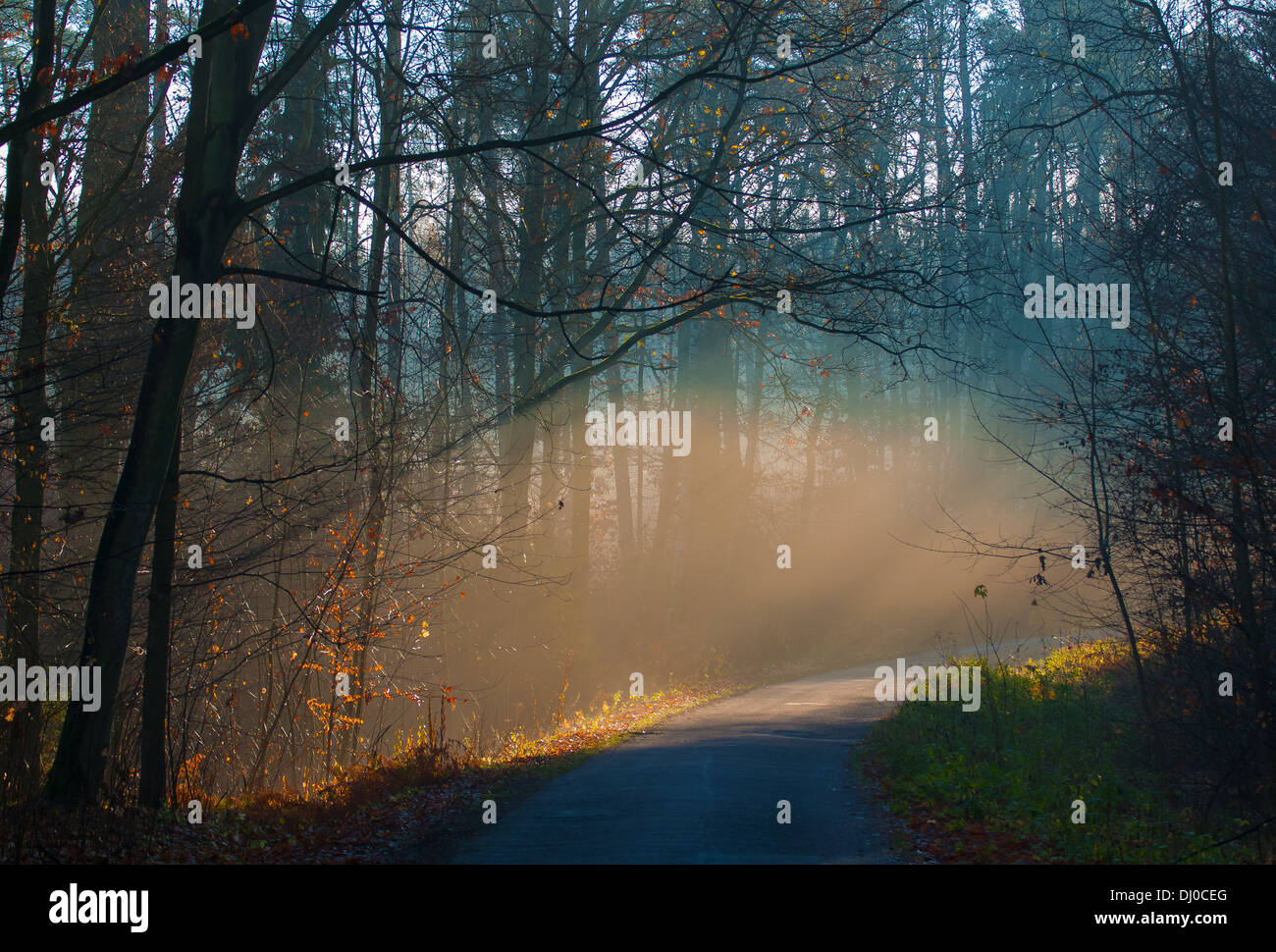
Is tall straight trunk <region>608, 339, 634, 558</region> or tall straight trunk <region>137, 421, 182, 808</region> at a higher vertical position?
tall straight trunk <region>608, 339, 634, 558</region>

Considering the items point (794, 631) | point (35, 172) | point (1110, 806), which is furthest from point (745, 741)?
point (794, 631)

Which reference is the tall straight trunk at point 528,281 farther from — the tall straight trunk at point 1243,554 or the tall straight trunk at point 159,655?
the tall straight trunk at point 1243,554

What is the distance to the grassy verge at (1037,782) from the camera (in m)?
7.62

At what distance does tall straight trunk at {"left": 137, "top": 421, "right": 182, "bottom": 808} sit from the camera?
29.0ft

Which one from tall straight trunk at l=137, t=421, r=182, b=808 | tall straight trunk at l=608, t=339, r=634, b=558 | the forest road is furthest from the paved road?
tall straight trunk at l=608, t=339, r=634, b=558

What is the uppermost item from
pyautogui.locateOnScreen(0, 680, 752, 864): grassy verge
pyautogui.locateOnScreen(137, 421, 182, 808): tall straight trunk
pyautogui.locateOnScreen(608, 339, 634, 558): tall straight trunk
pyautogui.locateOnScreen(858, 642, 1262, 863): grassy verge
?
pyautogui.locateOnScreen(608, 339, 634, 558): tall straight trunk

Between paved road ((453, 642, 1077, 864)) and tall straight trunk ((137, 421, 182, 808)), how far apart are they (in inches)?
112

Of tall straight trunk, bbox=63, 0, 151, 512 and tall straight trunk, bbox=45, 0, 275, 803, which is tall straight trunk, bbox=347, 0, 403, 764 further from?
tall straight trunk, bbox=63, 0, 151, 512

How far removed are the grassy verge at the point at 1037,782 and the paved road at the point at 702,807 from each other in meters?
0.52

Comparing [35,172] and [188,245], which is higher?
[35,172]

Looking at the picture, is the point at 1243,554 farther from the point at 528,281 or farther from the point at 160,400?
the point at 528,281
